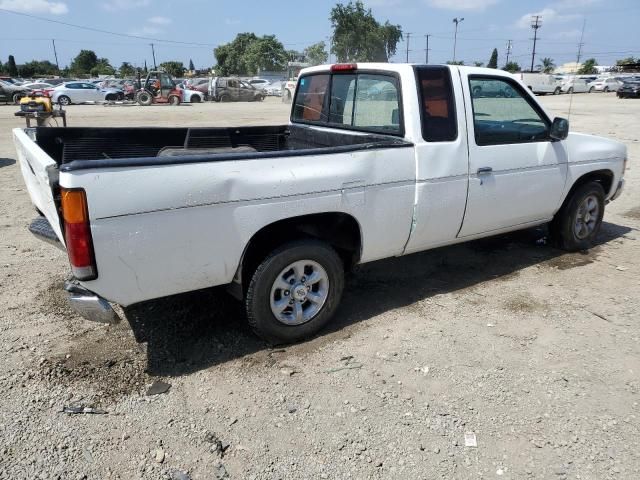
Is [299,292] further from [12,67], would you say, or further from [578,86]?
[12,67]

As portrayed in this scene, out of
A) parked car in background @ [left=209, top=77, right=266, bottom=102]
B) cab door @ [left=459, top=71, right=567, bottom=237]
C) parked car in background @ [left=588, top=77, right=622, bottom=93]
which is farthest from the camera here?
parked car in background @ [left=588, top=77, right=622, bottom=93]

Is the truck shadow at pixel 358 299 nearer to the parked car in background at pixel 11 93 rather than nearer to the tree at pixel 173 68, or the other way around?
the parked car in background at pixel 11 93

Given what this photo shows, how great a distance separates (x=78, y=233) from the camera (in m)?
2.71

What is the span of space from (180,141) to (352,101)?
1.82 metres

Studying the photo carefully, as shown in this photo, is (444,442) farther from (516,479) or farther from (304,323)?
(304,323)

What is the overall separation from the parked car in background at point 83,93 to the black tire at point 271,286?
32.6 meters

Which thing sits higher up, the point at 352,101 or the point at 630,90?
the point at 352,101

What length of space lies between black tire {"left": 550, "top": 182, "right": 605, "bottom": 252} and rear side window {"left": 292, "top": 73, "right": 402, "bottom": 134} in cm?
242

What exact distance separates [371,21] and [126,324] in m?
78.9

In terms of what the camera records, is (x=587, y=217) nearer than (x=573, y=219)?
No

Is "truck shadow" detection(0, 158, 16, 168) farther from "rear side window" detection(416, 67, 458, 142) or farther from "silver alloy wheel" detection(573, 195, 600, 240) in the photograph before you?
"silver alloy wheel" detection(573, 195, 600, 240)

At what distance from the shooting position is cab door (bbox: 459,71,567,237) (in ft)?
14.0

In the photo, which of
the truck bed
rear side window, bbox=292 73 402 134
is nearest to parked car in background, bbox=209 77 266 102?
the truck bed

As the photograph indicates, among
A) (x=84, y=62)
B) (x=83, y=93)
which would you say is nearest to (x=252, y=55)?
(x=84, y=62)
